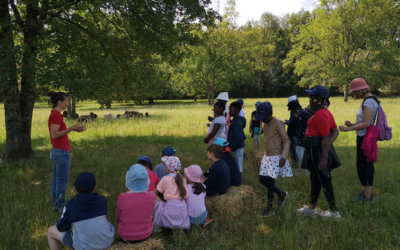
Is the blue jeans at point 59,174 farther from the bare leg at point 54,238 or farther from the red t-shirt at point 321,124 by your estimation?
the red t-shirt at point 321,124

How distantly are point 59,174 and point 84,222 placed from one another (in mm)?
1868

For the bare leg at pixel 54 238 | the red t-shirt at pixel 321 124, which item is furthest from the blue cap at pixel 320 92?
the bare leg at pixel 54 238

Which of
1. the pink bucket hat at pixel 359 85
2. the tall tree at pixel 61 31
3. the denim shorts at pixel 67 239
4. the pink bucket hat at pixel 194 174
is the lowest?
the denim shorts at pixel 67 239

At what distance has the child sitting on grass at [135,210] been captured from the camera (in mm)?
3264

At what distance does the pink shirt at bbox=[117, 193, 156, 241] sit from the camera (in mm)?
3260

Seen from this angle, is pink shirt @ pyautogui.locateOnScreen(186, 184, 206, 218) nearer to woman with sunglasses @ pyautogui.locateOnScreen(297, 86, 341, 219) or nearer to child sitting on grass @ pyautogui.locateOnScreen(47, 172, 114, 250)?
child sitting on grass @ pyautogui.locateOnScreen(47, 172, 114, 250)

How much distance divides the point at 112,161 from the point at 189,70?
27.9 meters

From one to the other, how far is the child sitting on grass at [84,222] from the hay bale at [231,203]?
1857 millimetres

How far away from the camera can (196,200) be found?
3.99 metres

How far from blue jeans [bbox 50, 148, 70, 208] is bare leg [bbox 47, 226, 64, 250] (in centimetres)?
141

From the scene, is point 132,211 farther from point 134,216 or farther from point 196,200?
point 196,200

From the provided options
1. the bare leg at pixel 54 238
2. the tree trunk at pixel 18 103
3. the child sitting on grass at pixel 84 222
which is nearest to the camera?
the child sitting on grass at pixel 84 222

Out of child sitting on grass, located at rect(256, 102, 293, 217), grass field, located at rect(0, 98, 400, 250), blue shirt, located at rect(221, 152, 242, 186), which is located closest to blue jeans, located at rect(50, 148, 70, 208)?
grass field, located at rect(0, 98, 400, 250)

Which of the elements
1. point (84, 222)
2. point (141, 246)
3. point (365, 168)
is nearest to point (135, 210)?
point (141, 246)
